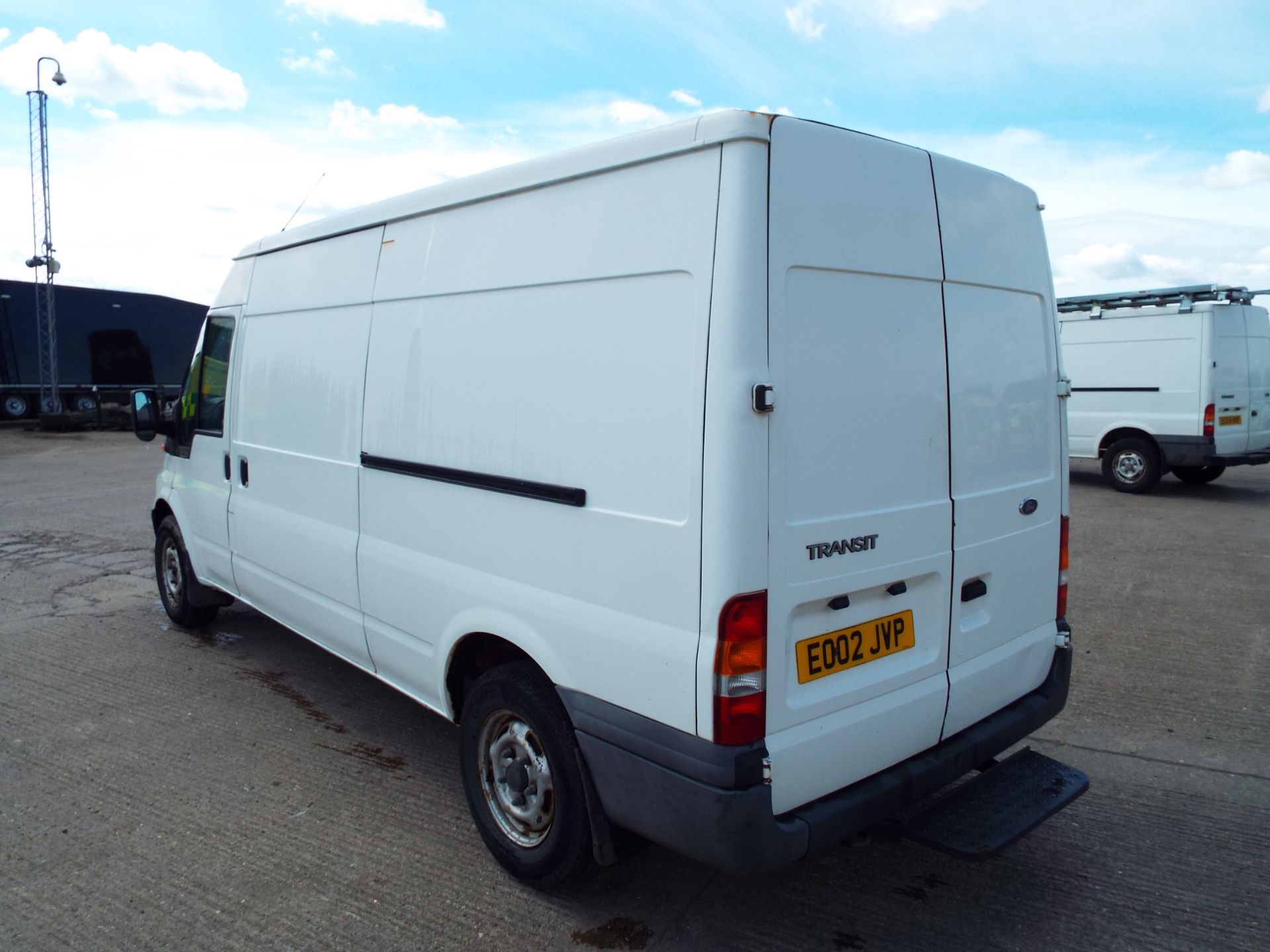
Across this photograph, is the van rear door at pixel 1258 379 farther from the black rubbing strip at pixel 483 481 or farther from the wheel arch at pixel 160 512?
the wheel arch at pixel 160 512

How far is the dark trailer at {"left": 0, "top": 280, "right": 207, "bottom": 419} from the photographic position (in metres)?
26.1

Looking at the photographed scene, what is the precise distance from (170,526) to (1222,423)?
11.6 m

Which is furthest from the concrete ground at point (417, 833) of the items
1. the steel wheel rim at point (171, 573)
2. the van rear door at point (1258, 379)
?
the van rear door at point (1258, 379)

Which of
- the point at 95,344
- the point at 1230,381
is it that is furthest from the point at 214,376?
the point at 95,344

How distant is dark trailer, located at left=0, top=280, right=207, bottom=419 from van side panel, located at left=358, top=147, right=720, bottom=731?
24.8m

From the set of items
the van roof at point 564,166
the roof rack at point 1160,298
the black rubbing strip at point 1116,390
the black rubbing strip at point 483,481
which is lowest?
the black rubbing strip at point 483,481

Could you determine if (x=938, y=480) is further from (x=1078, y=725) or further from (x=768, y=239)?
(x=1078, y=725)

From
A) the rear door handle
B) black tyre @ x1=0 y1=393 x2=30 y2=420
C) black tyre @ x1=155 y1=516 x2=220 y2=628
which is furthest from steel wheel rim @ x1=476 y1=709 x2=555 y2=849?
black tyre @ x1=0 y1=393 x2=30 y2=420

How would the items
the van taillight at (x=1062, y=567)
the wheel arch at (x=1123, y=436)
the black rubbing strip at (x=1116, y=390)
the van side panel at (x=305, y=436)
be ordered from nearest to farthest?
the van taillight at (x=1062, y=567) → the van side panel at (x=305, y=436) → the black rubbing strip at (x=1116, y=390) → the wheel arch at (x=1123, y=436)

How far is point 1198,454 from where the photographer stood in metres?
11.3

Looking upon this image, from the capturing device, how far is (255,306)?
4727mm

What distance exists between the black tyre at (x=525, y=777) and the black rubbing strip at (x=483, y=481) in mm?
600

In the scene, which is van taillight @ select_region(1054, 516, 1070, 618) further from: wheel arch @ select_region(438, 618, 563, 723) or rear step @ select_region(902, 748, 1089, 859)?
wheel arch @ select_region(438, 618, 563, 723)

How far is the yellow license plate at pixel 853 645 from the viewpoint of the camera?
8.30 feet
